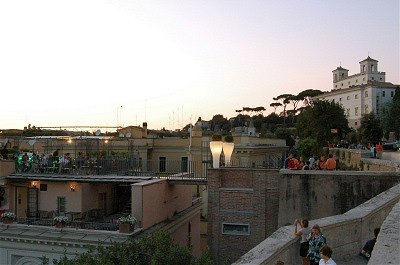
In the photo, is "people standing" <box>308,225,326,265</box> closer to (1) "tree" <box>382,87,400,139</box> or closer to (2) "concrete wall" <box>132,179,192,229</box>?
(2) "concrete wall" <box>132,179,192,229</box>

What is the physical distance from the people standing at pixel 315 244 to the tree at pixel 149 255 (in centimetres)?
365

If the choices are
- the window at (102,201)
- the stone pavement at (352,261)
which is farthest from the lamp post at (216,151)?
the window at (102,201)

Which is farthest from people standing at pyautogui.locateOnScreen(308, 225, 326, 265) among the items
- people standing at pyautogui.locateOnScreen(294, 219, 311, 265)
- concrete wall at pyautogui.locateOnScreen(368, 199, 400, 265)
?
concrete wall at pyautogui.locateOnScreen(368, 199, 400, 265)

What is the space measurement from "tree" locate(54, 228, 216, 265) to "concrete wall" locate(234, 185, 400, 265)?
9.71ft

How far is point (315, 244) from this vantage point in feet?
27.0

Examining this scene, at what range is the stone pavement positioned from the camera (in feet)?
30.8

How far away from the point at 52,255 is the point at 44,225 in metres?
2.04

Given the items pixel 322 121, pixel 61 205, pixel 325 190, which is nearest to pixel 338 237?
pixel 325 190

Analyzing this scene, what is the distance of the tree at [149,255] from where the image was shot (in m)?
11.4

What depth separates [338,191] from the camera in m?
15.9

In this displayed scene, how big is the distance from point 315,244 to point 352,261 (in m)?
1.88

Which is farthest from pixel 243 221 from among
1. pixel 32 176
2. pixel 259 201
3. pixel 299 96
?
pixel 299 96

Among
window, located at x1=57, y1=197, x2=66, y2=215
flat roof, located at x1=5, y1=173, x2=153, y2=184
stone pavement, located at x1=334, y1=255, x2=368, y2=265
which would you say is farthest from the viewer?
window, located at x1=57, y1=197, x2=66, y2=215

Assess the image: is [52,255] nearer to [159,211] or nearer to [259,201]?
[159,211]
